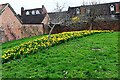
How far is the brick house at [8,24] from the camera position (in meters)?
23.7

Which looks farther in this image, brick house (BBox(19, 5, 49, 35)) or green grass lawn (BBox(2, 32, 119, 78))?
brick house (BBox(19, 5, 49, 35))

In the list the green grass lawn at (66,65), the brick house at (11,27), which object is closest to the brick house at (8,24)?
the brick house at (11,27)

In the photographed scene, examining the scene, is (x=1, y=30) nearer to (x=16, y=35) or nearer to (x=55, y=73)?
(x=16, y=35)

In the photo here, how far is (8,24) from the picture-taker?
24.8m

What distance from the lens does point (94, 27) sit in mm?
27516

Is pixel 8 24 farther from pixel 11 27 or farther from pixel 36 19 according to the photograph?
pixel 36 19

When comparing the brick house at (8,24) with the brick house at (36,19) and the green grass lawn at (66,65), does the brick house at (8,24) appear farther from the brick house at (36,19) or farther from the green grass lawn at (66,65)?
the green grass lawn at (66,65)

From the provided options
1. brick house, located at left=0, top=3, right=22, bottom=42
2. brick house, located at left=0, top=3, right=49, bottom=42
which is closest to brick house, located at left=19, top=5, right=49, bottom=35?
brick house, located at left=0, top=3, right=49, bottom=42

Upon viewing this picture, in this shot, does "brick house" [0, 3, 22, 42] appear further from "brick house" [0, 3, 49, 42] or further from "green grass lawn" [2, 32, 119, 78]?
"green grass lawn" [2, 32, 119, 78]

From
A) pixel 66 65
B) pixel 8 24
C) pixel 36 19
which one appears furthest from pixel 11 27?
pixel 66 65

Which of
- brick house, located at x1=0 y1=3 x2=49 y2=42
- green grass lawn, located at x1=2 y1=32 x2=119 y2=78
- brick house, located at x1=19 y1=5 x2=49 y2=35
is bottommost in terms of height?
brick house, located at x1=19 y1=5 x2=49 y2=35

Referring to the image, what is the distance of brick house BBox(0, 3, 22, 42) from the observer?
2370cm

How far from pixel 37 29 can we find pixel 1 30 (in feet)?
24.4

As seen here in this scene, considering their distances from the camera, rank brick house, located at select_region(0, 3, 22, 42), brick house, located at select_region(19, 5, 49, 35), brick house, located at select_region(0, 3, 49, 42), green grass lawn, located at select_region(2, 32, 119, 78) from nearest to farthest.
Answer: green grass lawn, located at select_region(2, 32, 119, 78)
brick house, located at select_region(0, 3, 22, 42)
brick house, located at select_region(0, 3, 49, 42)
brick house, located at select_region(19, 5, 49, 35)
